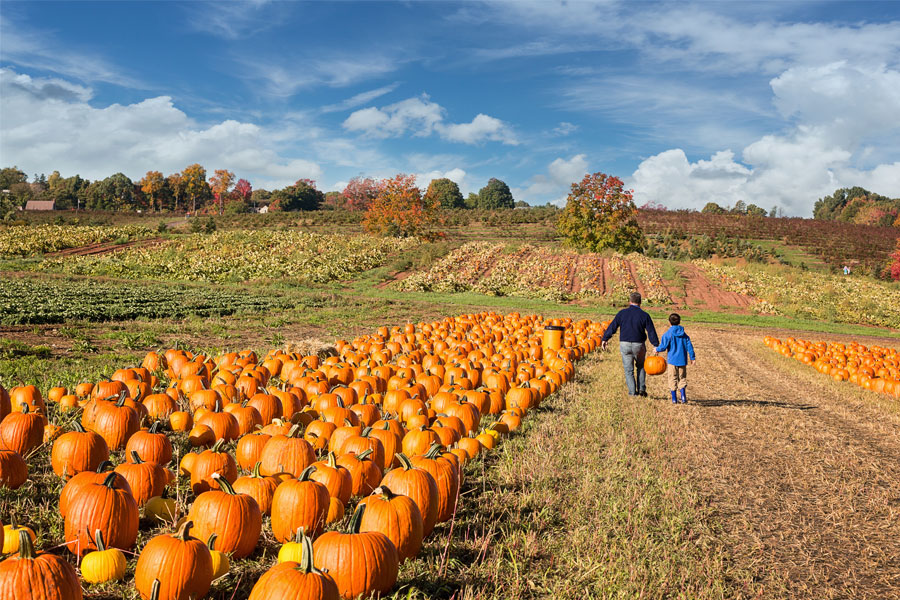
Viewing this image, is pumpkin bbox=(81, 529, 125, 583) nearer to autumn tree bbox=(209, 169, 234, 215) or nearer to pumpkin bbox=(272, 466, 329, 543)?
pumpkin bbox=(272, 466, 329, 543)

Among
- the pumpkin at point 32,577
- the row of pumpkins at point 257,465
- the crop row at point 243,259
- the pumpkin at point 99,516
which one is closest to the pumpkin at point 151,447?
the row of pumpkins at point 257,465

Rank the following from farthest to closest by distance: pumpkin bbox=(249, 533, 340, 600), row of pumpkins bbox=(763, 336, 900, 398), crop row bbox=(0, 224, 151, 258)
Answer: crop row bbox=(0, 224, 151, 258)
row of pumpkins bbox=(763, 336, 900, 398)
pumpkin bbox=(249, 533, 340, 600)

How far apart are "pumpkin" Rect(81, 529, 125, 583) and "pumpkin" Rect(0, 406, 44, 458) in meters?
2.34

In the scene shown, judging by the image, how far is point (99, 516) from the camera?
3.10 metres

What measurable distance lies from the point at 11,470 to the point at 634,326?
786cm

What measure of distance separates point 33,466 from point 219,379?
249cm

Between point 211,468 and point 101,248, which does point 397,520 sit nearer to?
point 211,468

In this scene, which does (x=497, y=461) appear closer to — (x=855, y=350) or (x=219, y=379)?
(x=219, y=379)

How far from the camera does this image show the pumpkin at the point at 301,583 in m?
2.34

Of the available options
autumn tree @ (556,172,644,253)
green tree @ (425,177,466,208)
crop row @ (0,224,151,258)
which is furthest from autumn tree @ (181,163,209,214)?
autumn tree @ (556,172,644,253)

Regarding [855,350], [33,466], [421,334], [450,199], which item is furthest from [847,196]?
[33,466]

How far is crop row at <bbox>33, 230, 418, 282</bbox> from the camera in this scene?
32.1 m

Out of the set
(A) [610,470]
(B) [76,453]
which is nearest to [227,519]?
(B) [76,453]

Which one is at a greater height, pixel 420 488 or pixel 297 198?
pixel 297 198
